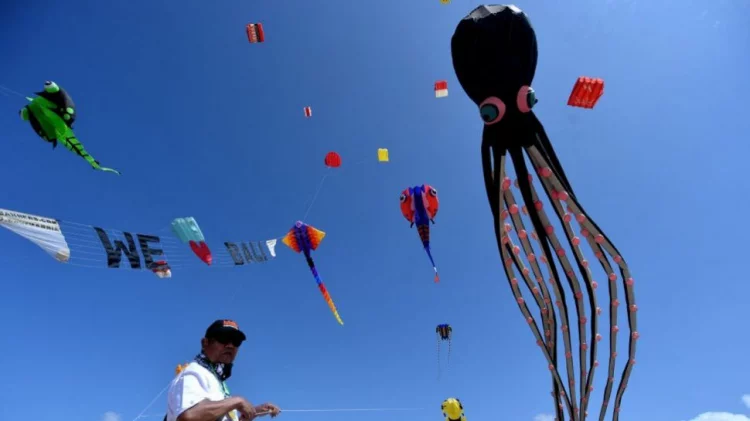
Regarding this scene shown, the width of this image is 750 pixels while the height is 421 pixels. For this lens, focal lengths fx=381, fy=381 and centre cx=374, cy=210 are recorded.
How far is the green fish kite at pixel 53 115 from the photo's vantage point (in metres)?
9.16

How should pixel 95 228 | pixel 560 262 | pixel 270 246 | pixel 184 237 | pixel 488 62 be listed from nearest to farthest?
1. pixel 488 62
2. pixel 560 262
3. pixel 95 228
4. pixel 184 237
5. pixel 270 246

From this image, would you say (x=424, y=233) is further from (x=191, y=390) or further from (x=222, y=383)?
(x=191, y=390)

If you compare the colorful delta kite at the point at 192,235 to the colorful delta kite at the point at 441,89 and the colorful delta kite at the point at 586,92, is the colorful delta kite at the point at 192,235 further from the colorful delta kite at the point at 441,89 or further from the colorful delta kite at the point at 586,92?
the colorful delta kite at the point at 586,92

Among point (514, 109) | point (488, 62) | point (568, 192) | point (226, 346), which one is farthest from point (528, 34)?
point (226, 346)

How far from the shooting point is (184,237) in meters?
12.5

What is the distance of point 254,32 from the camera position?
40.9 feet

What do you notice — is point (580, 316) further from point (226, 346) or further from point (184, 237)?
point (184, 237)

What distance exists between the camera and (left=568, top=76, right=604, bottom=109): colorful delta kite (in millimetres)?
9141

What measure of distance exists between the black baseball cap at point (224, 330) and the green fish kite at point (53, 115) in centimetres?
961

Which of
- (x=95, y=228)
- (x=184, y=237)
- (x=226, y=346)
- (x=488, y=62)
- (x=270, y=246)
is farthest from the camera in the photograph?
(x=270, y=246)

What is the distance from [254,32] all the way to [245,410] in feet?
41.6

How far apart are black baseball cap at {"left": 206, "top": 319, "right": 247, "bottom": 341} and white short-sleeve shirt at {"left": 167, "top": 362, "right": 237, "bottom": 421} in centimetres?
26

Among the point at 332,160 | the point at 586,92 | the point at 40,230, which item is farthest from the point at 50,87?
the point at 586,92

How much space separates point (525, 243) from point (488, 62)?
13.3 feet
